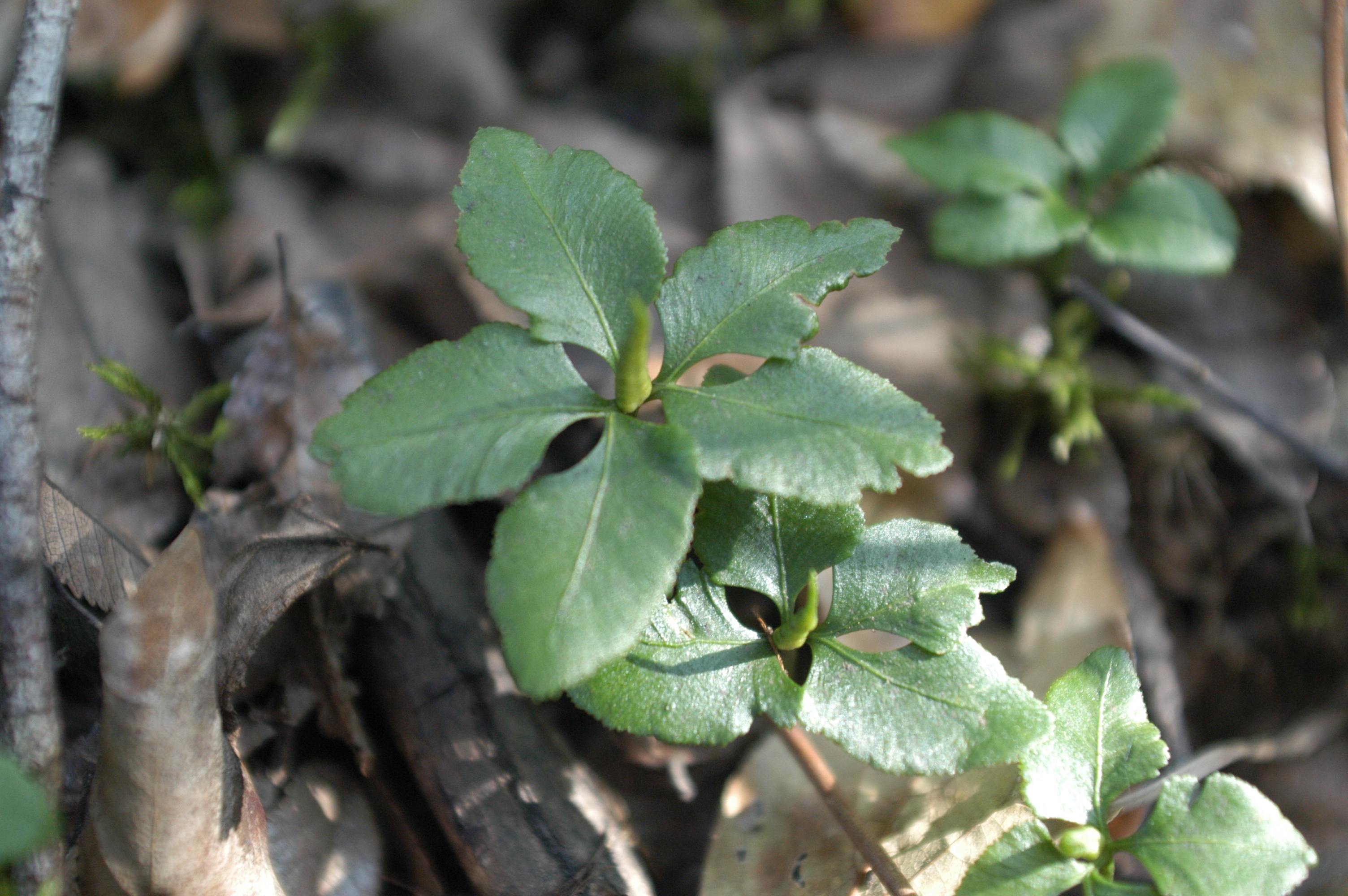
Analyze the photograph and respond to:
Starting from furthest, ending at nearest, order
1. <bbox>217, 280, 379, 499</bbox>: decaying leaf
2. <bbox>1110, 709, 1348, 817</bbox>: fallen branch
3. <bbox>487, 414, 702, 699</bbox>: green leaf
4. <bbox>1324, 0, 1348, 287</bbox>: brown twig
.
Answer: <bbox>1324, 0, 1348, 287</bbox>: brown twig < <bbox>217, 280, 379, 499</bbox>: decaying leaf < <bbox>1110, 709, 1348, 817</bbox>: fallen branch < <bbox>487, 414, 702, 699</bbox>: green leaf

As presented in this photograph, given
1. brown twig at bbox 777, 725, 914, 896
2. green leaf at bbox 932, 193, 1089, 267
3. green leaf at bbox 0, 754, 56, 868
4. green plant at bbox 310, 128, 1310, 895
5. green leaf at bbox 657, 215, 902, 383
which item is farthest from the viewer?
green leaf at bbox 932, 193, 1089, 267

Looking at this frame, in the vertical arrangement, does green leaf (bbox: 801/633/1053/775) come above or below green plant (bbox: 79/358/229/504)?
above

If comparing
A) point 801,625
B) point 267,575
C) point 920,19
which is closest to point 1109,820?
point 801,625

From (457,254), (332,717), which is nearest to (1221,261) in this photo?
(457,254)

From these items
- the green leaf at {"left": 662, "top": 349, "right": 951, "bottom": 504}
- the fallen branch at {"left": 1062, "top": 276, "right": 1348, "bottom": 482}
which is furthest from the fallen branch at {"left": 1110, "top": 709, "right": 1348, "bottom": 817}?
the green leaf at {"left": 662, "top": 349, "right": 951, "bottom": 504}

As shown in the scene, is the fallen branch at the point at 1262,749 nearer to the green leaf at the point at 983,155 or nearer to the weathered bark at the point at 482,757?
the weathered bark at the point at 482,757

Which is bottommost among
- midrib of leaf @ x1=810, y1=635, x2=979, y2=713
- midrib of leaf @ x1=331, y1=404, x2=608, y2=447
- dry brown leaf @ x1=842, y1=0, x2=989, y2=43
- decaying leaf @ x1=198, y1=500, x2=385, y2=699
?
decaying leaf @ x1=198, y1=500, x2=385, y2=699

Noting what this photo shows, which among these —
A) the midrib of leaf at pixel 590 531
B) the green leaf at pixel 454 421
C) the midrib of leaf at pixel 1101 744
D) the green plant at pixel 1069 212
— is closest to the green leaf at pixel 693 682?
the midrib of leaf at pixel 590 531

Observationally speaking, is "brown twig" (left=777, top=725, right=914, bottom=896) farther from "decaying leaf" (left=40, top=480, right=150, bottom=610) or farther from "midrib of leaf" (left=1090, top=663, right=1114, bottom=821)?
"decaying leaf" (left=40, top=480, right=150, bottom=610)
